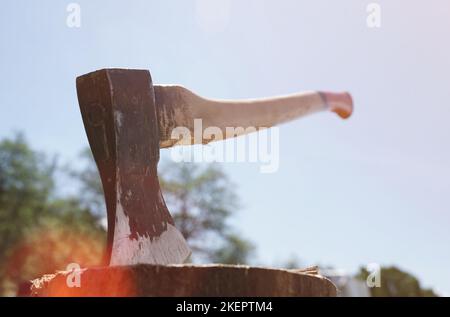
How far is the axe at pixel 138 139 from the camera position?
260 centimetres

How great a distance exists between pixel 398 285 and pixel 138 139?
2117 centimetres

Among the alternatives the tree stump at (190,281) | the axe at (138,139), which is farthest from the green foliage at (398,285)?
the tree stump at (190,281)

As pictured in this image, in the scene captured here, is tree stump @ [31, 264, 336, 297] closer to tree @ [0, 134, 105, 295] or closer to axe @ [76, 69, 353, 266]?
axe @ [76, 69, 353, 266]

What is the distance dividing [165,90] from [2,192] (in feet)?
83.7

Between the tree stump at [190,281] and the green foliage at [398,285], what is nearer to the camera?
the tree stump at [190,281]

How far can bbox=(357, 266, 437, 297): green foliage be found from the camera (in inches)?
834

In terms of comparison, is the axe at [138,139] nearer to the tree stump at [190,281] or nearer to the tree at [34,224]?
the tree stump at [190,281]

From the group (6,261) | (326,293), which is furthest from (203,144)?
(6,261)

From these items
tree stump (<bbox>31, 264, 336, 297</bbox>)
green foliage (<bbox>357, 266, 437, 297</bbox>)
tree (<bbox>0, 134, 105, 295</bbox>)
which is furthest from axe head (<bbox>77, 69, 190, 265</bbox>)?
tree (<bbox>0, 134, 105, 295</bbox>)

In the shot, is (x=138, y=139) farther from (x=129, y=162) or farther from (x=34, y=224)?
(x=34, y=224)

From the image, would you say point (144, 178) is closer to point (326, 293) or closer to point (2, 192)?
point (326, 293)

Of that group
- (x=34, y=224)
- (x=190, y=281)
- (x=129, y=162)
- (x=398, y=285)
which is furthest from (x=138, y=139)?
(x=34, y=224)
